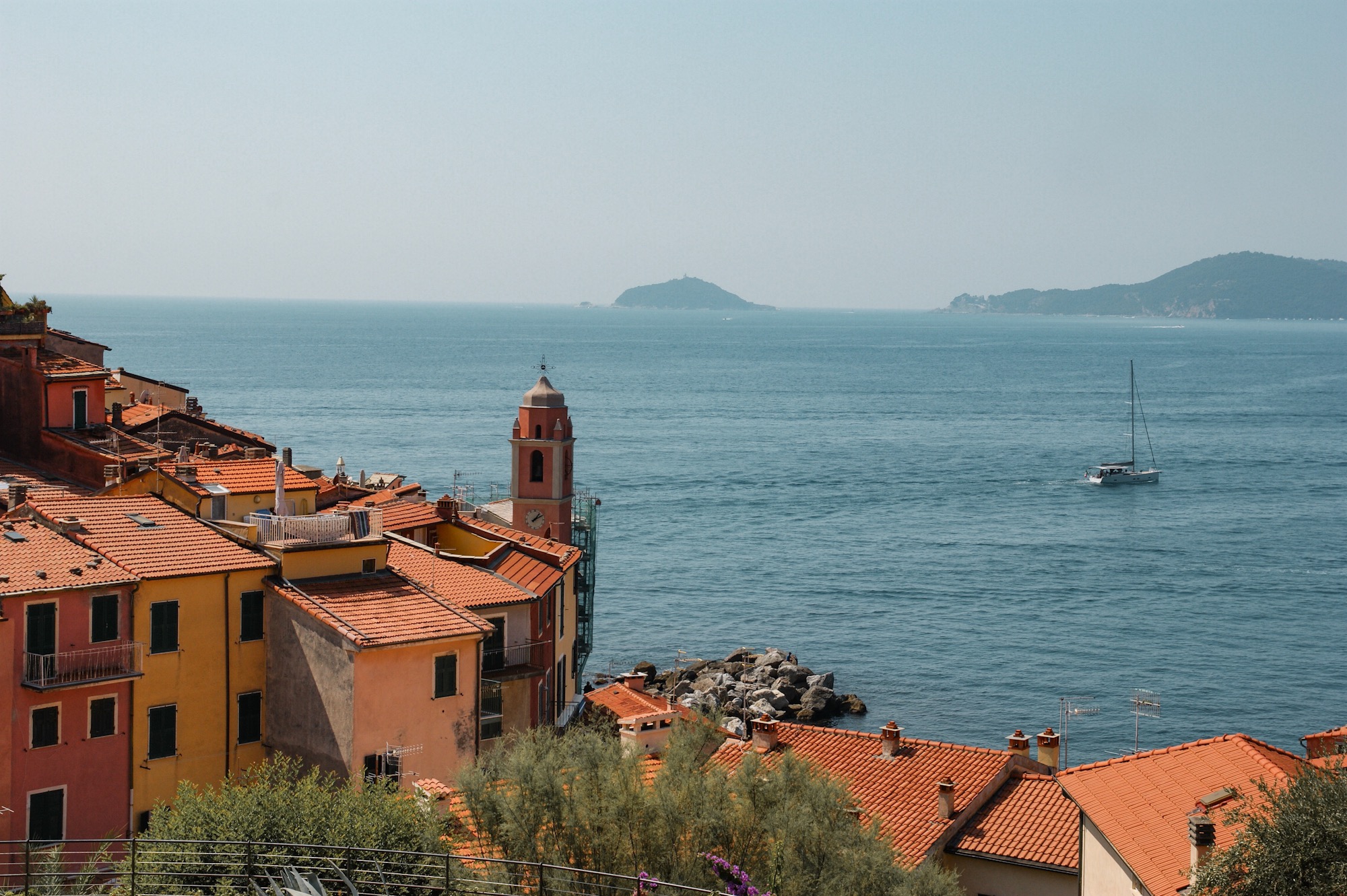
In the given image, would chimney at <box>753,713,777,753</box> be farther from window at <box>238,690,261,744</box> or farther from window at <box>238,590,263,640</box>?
window at <box>238,590,263,640</box>

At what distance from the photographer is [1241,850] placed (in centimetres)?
1577

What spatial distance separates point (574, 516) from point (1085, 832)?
93.2 feet

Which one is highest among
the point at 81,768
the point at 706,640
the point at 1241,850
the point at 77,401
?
the point at 77,401

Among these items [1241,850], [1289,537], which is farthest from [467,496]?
[1241,850]

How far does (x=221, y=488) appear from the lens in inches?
1193

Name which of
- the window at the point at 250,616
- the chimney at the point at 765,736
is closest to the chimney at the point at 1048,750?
the chimney at the point at 765,736

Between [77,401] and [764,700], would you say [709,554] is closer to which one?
[764,700]

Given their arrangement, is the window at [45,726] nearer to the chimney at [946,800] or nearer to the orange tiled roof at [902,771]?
the orange tiled roof at [902,771]

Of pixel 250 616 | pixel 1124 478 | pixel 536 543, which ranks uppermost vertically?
pixel 250 616

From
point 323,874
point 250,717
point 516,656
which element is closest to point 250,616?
point 250,717

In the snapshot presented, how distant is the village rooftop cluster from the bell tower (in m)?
13.2

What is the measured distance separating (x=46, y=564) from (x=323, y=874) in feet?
34.1

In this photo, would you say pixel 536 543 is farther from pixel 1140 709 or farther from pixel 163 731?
pixel 1140 709

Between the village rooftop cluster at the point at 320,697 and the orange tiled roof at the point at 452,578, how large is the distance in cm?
8
